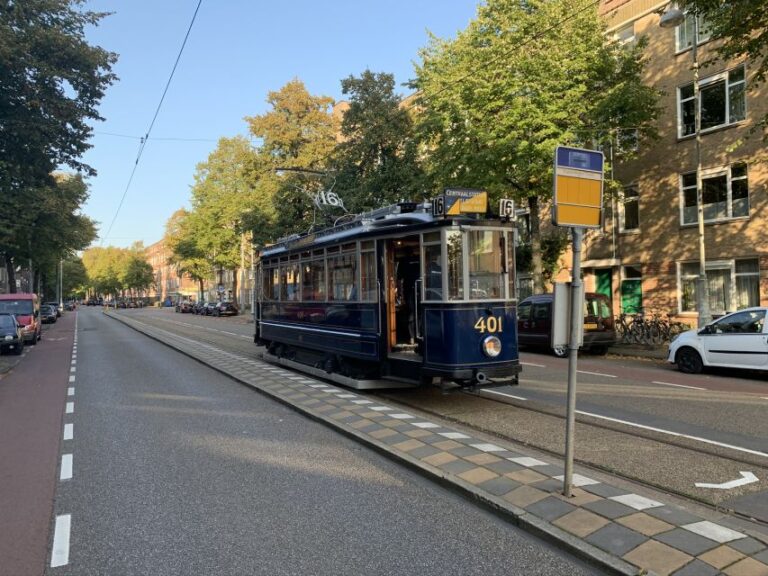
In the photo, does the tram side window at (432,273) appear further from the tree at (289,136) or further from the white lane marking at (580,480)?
the tree at (289,136)

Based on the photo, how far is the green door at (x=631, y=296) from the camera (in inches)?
928

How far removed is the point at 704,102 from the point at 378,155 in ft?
48.5

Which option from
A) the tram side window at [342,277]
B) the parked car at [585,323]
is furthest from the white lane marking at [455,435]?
the parked car at [585,323]

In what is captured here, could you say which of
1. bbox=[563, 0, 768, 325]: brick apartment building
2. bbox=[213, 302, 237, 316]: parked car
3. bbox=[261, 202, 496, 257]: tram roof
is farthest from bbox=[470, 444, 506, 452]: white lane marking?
bbox=[213, 302, 237, 316]: parked car

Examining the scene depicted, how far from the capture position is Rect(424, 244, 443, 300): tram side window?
324 inches

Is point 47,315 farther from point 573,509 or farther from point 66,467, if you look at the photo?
point 573,509

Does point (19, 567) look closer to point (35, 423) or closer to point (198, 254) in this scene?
point (35, 423)

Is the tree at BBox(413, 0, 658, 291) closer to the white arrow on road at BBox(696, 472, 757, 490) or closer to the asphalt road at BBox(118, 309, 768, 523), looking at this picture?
the asphalt road at BBox(118, 309, 768, 523)

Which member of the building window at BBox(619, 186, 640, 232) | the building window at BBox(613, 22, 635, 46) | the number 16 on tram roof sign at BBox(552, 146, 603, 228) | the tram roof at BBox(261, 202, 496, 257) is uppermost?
the building window at BBox(613, 22, 635, 46)

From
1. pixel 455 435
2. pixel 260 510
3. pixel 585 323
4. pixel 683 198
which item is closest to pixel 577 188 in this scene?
pixel 455 435

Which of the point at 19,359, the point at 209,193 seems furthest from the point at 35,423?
the point at 209,193

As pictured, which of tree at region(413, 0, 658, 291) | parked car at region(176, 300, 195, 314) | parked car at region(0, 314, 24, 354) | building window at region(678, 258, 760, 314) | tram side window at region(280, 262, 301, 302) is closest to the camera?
tram side window at region(280, 262, 301, 302)

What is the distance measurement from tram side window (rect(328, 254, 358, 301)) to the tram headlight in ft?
8.74

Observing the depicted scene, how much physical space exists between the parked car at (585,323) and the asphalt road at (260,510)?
1115cm
